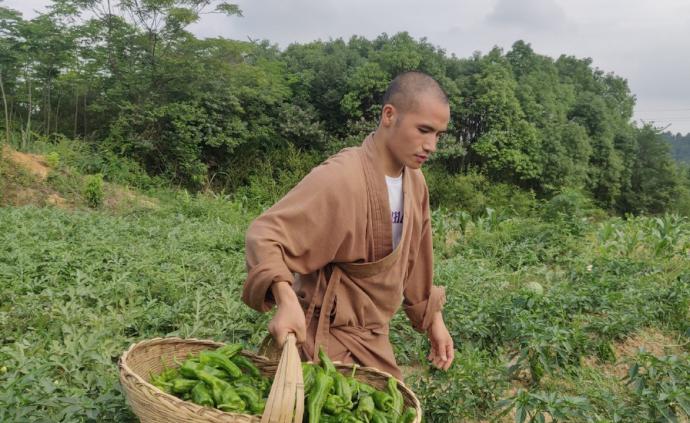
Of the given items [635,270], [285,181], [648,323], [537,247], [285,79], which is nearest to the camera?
[648,323]

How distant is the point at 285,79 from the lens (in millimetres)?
18547

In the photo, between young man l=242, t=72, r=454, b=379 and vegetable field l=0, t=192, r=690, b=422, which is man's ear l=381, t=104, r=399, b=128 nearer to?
young man l=242, t=72, r=454, b=379

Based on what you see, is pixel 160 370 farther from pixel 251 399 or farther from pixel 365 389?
pixel 365 389

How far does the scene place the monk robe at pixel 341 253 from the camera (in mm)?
2127

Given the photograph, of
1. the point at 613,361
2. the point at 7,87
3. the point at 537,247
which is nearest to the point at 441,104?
the point at 613,361

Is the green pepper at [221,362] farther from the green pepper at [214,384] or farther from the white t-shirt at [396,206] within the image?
the white t-shirt at [396,206]

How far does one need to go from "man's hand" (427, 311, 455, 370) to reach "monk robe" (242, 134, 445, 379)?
0.91 feet

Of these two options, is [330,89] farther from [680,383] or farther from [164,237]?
[680,383]

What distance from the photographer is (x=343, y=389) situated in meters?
2.04

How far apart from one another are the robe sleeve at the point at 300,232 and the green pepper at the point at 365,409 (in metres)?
0.44

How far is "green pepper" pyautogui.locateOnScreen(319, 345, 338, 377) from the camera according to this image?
2.08 meters

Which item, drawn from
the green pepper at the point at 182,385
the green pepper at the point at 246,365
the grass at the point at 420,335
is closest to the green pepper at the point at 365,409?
the green pepper at the point at 246,365

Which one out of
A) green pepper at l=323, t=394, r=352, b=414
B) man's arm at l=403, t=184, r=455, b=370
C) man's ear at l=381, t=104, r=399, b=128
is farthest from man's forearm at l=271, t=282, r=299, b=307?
man's arm at l=403, t=184, r=455, b=370

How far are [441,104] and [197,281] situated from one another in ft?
10.8
